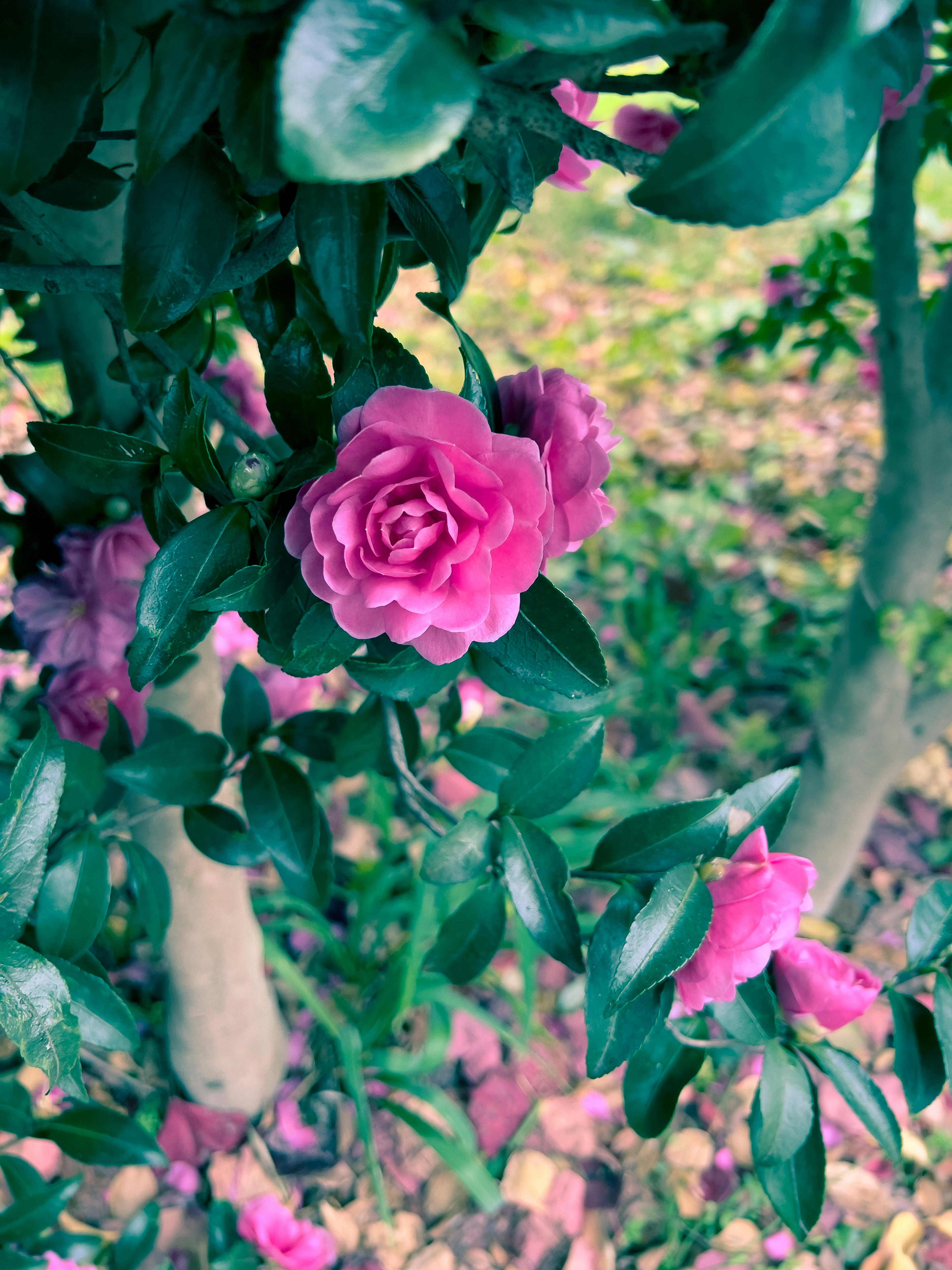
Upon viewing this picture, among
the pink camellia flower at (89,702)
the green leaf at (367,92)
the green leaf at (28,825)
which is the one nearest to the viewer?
the green leaf at (367,92)

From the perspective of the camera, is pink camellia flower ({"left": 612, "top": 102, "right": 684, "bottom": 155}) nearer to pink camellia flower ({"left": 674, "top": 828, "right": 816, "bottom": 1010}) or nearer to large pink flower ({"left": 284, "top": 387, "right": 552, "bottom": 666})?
large pink flower ({"left": 284, "top": 387, "right": 552, "bottom": 666})

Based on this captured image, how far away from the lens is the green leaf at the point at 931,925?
1.88ft

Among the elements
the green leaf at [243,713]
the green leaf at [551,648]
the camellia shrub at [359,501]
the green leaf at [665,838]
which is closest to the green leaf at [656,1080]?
the camellia shrub at [359,501]

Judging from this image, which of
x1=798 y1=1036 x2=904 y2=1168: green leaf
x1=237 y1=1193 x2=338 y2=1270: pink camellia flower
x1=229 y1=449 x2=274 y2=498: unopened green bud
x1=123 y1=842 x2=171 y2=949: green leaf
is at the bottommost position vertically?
x1=237 y1=1193 x2=338 y2=1270: pink camellia flower

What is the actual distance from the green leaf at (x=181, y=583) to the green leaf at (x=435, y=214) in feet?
0.49

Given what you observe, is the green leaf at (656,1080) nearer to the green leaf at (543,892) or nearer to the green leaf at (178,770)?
the green leaf at (543,892)

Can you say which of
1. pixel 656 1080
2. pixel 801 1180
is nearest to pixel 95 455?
pixel 656 1080

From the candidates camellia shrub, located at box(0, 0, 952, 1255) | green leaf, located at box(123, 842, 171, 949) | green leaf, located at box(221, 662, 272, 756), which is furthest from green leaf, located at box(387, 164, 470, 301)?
green leaf, located at box(123, 842, 171, 949)

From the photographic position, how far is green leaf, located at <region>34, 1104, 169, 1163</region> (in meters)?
0.69

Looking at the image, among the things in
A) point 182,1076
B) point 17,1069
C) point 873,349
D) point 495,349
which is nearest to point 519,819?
point 182,1076

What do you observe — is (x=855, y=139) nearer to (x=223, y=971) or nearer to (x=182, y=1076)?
(x=223, y=971)

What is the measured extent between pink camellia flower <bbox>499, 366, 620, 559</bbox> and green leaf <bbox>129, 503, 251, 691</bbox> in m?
0.15

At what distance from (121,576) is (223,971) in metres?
0.62

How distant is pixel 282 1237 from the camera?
0.98 metres
